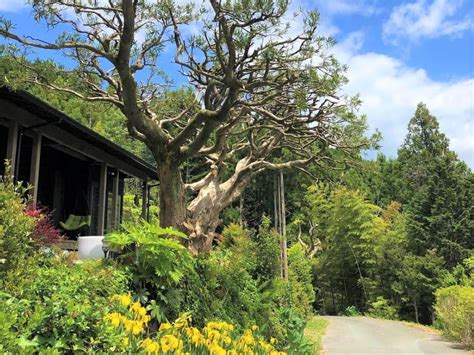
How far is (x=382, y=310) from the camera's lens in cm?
2900

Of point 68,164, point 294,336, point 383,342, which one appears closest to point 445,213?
point 383,342

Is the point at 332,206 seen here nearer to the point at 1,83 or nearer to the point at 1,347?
the point at 1,83

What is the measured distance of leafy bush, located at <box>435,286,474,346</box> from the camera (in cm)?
1230

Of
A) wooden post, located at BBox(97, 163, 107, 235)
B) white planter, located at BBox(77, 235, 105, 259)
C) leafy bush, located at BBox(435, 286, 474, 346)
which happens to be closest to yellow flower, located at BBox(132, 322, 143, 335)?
white planter, located at BBox(77, 235, 105, 259)

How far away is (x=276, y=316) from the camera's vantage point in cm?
969

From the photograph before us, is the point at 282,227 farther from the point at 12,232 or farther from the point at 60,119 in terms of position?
the point at 12,232

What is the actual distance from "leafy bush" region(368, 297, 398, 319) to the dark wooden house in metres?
17.6

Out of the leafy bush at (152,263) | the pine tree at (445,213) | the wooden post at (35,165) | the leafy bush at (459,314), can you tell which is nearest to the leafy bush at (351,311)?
the pine tree at (445,213)

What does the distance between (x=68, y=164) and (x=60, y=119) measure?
5.50 m

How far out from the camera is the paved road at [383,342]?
11.6 metres

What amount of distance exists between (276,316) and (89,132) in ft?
19.2

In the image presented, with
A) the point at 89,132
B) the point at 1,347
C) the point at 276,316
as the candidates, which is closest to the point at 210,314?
the point at 276,316

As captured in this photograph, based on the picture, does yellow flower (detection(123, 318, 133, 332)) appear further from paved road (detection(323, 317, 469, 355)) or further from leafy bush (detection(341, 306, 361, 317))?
leafy bush (detection(341, 306, 361, 317))

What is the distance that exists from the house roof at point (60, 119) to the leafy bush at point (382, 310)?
771 inches
